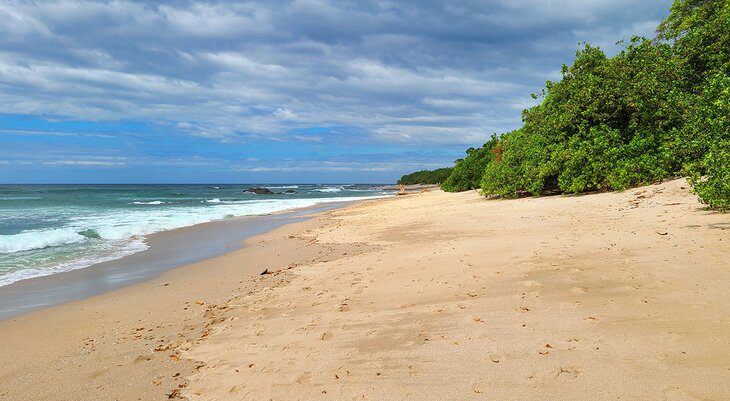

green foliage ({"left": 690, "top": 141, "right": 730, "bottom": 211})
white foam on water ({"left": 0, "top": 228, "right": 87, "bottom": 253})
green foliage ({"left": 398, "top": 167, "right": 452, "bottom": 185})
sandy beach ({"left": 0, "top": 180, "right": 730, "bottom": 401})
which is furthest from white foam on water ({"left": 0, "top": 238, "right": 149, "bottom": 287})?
green foliage ({"left": 398, "top": 167, "right": 452, "bottom": 185})

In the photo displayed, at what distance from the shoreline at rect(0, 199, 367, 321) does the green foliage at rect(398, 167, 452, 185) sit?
7646cm

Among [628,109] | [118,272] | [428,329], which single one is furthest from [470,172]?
[428,329]

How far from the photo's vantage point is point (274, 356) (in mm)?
4555

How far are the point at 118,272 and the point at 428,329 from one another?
29.0 feet

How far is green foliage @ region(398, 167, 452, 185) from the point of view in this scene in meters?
93.4

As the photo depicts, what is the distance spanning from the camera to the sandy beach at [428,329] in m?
3.51

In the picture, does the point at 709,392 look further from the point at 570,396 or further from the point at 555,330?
the point at 555,330

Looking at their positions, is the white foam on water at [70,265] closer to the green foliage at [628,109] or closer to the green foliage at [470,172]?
the green foliage at [628,109]

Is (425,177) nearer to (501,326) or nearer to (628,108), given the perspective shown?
(628,108)

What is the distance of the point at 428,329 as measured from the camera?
471 centimetres

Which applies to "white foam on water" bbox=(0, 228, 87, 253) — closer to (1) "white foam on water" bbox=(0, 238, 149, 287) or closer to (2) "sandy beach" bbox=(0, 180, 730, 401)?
(1) "white foam on water" bbox=(0, 238, 149, 287)

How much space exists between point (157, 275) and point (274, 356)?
6.73 m

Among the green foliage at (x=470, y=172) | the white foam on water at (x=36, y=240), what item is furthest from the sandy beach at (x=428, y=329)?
the green foliage at (x=470, y=172)

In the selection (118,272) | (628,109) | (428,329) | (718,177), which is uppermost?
(628,109)
